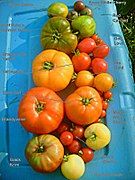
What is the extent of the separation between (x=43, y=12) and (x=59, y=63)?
0.39 metres

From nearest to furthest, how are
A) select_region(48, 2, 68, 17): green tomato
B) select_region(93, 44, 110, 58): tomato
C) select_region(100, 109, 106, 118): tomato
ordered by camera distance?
select_region(100, 109, 106, 118): tomato < select_region(93, 44, 110, 58): tomato < select_region(48, 2, 68, 17): green tomato

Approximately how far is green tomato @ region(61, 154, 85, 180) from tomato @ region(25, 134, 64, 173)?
2 centimetres

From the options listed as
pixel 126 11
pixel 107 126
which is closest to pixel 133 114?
pixel 107 126

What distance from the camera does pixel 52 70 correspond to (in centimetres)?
166

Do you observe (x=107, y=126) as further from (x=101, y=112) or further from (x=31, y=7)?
(x=31, y=7)

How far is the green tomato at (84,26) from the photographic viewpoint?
1795 millimetres

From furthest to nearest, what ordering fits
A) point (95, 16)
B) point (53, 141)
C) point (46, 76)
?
1. point (95, 16)
2. point (46, 76)
3. point (53, 141)

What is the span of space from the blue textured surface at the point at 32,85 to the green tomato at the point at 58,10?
0.07m

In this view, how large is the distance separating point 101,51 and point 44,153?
48 cm

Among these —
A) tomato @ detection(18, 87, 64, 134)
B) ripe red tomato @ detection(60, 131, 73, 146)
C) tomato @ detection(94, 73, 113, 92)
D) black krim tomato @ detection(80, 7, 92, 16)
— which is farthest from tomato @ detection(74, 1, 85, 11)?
ripe red tomato @ detection(60, 131, 73, 146)

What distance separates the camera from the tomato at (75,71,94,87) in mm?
1668

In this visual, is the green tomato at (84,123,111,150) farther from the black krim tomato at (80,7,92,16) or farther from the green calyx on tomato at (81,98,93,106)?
the black krim tomato at (80,7,92,16)

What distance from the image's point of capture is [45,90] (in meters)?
1.61

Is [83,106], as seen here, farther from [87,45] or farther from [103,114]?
[87,45]
